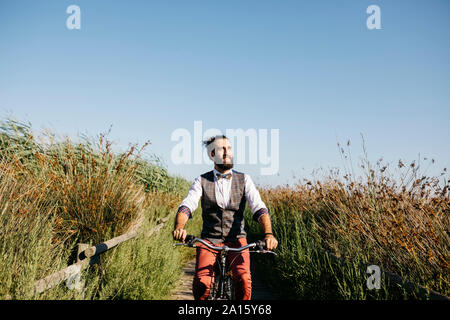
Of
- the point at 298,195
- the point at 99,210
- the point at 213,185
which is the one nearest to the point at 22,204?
the point at 99,210

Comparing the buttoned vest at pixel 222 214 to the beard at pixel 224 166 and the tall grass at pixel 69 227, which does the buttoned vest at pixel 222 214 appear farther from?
the tall grass at pixel 69 227

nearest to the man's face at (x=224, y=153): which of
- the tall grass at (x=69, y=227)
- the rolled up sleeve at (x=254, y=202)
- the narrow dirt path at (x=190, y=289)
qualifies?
the rolled up sleeve at (x=254, y=202)

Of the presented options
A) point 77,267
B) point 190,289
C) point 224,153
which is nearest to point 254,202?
point 224,153

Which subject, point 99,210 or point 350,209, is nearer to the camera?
point 99,210

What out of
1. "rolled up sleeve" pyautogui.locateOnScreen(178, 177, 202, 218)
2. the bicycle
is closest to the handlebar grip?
the bicycle

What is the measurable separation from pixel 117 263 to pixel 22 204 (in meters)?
1.40

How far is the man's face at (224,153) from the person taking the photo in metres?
3.44

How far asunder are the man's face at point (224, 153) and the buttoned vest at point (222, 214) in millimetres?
188

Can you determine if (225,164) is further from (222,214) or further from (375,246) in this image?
(375,246)

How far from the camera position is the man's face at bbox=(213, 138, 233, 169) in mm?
3436

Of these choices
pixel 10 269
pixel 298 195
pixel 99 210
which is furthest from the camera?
pixel 298 195

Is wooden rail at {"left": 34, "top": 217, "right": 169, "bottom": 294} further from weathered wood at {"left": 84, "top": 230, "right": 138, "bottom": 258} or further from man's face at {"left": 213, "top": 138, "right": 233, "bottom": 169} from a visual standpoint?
man's face at {"left": 213, "top": 138, "right": 233, "bottom": 169}
